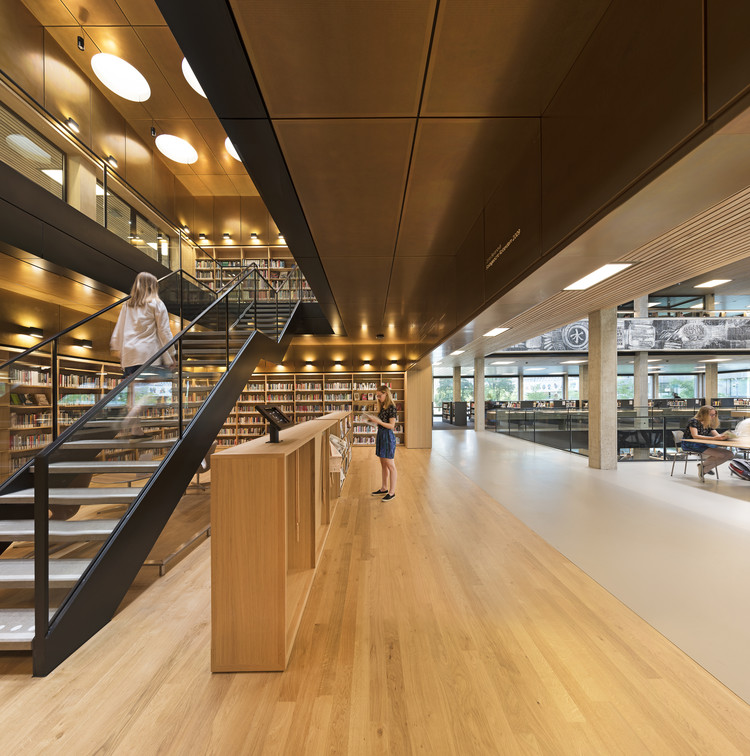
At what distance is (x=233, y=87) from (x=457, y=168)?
4.72 ft

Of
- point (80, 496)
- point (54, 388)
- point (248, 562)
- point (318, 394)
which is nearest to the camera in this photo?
point (248, 562)

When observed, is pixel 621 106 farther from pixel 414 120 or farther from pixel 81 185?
pixel 81 185

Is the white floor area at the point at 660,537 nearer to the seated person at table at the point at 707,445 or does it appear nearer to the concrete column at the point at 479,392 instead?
the seated person at table at the point at 707,445

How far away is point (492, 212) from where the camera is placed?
297 cm

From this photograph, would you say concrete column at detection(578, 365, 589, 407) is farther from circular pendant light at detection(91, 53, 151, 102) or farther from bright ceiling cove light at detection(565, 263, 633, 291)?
circular pendant light at detection(91, 53, 151, 102)

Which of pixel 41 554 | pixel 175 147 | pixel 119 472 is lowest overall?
pixel 41 554

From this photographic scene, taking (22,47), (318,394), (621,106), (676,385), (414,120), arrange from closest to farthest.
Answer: (621,106)
(414,120)
(22,47)
(318,394)
(676,385)

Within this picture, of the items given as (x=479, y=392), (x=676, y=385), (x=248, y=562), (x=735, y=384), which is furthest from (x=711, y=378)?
(x=248, y=562)

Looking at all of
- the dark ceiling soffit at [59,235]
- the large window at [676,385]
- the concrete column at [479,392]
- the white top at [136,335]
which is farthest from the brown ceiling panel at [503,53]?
the large window at [676,385]

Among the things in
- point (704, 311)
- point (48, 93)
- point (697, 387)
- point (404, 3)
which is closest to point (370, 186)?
point (404, 3)

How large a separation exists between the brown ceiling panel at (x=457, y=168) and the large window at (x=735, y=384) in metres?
31.8

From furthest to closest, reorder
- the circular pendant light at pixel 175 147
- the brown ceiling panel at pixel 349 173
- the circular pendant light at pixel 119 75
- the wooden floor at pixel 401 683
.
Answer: the circular pendant light at pixel 175 147
the circular pendant light at pixel 119 75
the brown ceiling panel at pixel 349 173
the wooden floor at pixel 401 683

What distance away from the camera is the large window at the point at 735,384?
85.9ft

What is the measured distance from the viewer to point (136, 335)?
4.03m
